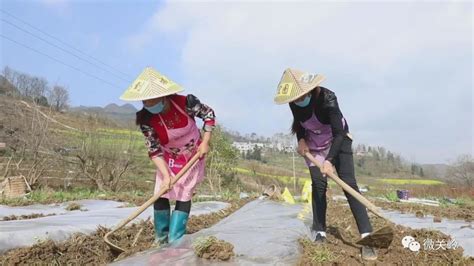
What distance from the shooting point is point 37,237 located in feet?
10.5

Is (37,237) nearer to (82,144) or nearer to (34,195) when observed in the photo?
(34,195)

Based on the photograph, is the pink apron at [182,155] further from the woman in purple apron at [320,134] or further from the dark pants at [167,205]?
the woman in purple apron at [320,134]

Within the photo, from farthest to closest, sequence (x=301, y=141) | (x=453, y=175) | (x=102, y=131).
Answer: (x=453, y=175)
(x=102, y=131)
(x=301, y=141)

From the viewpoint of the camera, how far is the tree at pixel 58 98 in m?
17.8

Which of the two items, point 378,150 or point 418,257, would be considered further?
point 378,150

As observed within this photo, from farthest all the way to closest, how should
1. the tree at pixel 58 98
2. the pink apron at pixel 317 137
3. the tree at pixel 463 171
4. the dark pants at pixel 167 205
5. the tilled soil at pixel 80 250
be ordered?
the tree at pixel 463 171 < the tree at pixel 58 98 < the pink apron at pixel 317 137 < the dark pants at pixel 167 205 < the tilled soil at pixel 80 250

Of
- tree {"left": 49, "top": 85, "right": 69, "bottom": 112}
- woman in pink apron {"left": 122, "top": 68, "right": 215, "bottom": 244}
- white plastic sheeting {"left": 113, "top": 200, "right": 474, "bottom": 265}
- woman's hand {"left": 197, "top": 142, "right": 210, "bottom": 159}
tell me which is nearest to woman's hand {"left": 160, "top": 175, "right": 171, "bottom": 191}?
woman in pink apron {"left": 122, "top": 68, "right": 215, "bottom": 244}

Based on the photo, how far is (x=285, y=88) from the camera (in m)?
3.15

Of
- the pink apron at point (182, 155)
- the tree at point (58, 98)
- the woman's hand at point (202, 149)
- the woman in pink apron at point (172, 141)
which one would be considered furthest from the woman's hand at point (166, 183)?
the tree at point (58, 98)

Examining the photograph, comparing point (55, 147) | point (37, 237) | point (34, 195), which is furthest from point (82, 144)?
point (37, 237)

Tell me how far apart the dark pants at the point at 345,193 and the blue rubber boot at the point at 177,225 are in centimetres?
99

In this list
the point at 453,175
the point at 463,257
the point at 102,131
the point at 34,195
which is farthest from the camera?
the point at 453,175

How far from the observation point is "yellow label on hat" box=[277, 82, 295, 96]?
10.2 feet

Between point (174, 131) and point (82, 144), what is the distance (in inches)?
522
